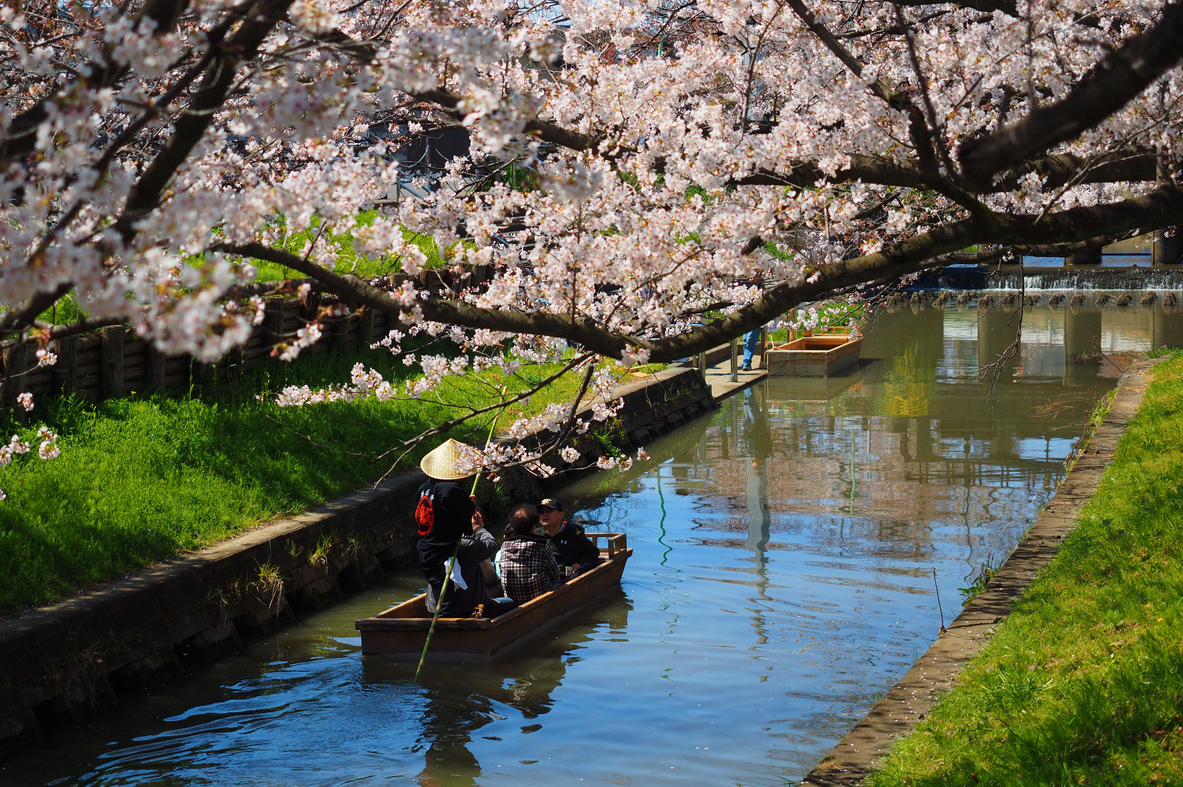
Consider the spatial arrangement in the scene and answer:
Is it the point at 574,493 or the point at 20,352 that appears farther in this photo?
the point at 574,493

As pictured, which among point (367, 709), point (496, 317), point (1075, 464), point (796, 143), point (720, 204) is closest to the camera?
point (496, 317)

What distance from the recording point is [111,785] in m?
7.05

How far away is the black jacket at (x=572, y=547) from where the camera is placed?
426 inches

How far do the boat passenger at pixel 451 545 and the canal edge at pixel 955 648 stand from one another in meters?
3.62

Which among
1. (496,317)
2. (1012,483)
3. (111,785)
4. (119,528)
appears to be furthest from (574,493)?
(496,317)

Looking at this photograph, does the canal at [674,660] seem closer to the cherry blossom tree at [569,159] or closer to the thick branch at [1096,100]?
the cherry blossom tree at [569,159]

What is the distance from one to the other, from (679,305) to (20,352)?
6.22 m

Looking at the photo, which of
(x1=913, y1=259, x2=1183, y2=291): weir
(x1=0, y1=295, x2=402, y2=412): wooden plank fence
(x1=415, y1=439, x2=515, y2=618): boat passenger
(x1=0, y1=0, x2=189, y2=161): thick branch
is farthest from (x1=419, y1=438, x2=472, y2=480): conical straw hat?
(x1=913, y1=259, x2=1183, y2=291): weir

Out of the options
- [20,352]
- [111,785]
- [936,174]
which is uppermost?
[936,174]

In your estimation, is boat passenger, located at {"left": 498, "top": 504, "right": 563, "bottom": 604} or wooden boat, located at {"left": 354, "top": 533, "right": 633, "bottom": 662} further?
boat passenger, located at {"left": 498, "top": 504, "right": 563, "bottom": 604}

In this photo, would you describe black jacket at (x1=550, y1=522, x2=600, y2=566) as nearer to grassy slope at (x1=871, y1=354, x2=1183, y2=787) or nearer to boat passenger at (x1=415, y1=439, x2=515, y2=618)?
boat passenger at (x1=415, y1=439, x2=515, y2=618)

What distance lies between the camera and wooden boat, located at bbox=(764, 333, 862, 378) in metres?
25.0

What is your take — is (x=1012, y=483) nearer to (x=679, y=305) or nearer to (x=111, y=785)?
(x=679, y=305)

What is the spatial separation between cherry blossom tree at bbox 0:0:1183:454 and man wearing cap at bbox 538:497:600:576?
2.96 meters
